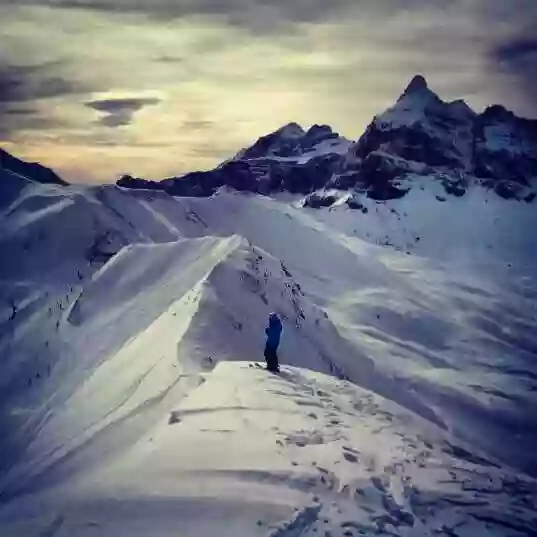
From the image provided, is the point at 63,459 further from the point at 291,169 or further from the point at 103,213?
the point at 291,169

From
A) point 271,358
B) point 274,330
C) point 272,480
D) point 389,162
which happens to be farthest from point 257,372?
point 389,162

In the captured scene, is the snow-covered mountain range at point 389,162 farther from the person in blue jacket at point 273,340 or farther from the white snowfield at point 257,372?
the person in blue jacket at point 273,340

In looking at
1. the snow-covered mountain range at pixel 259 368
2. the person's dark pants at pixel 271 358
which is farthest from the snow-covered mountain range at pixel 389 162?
the person's dark pants at pixel 271 358

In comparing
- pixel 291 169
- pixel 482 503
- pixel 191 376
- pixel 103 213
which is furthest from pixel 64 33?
pixel 291 169

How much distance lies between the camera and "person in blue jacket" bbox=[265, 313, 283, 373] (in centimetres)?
441

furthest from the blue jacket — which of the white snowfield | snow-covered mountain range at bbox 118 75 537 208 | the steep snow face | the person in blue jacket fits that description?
snow-covered mountain range at bbox 118 75 537 208

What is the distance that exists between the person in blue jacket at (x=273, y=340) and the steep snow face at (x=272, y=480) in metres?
0.45

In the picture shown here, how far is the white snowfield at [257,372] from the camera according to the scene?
3109 mm

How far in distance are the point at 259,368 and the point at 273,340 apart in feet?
0.84

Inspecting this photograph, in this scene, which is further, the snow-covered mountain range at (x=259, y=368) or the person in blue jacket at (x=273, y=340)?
the person in blue jacket at (x=273, y=340)

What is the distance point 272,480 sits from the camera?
3.12 meters

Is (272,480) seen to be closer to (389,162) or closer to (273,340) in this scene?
(273,340)

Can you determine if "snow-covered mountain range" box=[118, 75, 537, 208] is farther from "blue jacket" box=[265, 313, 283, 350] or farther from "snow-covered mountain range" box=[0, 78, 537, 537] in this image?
"blue jacket" box=[265, 313, 283, 350]

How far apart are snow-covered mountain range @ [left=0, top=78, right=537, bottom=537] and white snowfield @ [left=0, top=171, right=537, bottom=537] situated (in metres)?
0.02
